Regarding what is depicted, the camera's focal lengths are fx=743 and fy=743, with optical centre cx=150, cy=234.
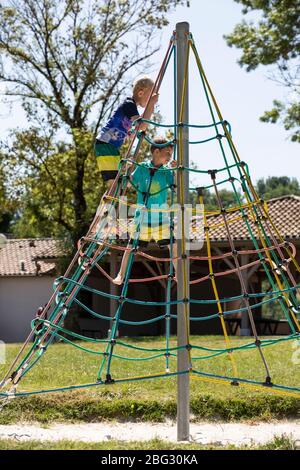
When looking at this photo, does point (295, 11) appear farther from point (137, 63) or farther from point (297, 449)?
point (297, 449)

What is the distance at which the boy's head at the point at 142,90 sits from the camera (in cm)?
575

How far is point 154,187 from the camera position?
19.3 feet

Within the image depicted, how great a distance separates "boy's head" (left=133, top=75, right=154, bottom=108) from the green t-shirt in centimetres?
50

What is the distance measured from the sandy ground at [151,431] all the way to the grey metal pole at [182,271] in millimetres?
266

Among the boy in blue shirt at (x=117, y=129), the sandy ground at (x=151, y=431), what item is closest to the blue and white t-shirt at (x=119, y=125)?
the boy in blue shirt at (x=117, y=129)

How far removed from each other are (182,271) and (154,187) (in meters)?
1.00

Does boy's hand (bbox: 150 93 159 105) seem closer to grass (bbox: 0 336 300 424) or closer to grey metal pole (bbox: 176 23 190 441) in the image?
grey metal pole (bbox: 176 23 190 441)

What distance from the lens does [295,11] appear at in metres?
17.8

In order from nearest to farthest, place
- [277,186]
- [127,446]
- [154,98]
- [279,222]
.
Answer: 1. [127,446]
2. [154,98]
3. [279,222]
4. [277,186]

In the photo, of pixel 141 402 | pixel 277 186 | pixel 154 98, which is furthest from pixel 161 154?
pixel 277 186

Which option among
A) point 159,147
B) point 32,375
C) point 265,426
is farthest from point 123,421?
point 159,147

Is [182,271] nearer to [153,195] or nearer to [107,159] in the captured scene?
[153,195]
